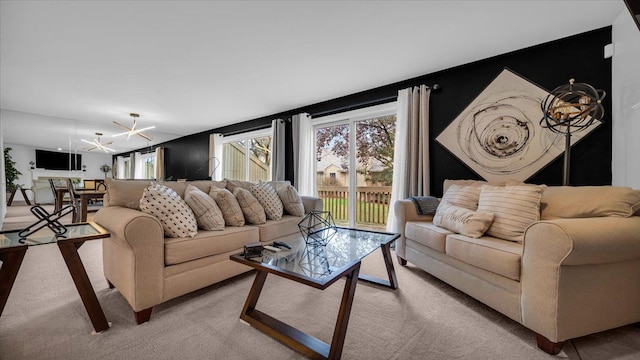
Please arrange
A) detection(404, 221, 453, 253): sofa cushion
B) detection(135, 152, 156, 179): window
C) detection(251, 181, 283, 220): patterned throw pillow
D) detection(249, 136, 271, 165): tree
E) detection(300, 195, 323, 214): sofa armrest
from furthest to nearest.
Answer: detection(135, 152, 156, 179): window, detection(249, 136, 271, 165): tree, detection(300, 195, 323, 214): sofa armrest, detection(251, 181, 283, 220): patterned throw pillow, detection(404, 221, 453, 253): sofa cushion

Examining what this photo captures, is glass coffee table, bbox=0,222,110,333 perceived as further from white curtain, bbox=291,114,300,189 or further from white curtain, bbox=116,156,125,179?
white curtain, bbox=116,156,125,179

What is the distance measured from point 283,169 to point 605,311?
399 centimetres

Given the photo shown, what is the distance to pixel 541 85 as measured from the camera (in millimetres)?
2365

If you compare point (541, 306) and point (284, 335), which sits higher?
point (541, 306)

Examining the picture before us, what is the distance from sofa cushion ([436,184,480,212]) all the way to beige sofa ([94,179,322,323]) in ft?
6.18

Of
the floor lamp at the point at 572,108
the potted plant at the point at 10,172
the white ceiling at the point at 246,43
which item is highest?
the white ceiling at the point at 246,43

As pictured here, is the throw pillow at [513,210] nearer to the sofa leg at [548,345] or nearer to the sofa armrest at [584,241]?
the sofa armrest at [584,241]

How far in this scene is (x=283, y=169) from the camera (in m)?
4.45

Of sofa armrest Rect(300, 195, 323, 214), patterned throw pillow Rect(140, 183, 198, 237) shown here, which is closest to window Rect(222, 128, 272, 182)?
sofa armrest Rect(300, 195, 323, 214)

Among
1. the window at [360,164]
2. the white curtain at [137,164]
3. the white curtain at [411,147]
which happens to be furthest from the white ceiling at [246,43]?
the white curtain at [137,164]

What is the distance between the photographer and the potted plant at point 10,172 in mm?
5512

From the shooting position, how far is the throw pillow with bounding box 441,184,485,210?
211 centimetres

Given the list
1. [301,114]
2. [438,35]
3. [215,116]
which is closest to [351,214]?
[301,114]

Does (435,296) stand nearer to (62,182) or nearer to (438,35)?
(438,35)
